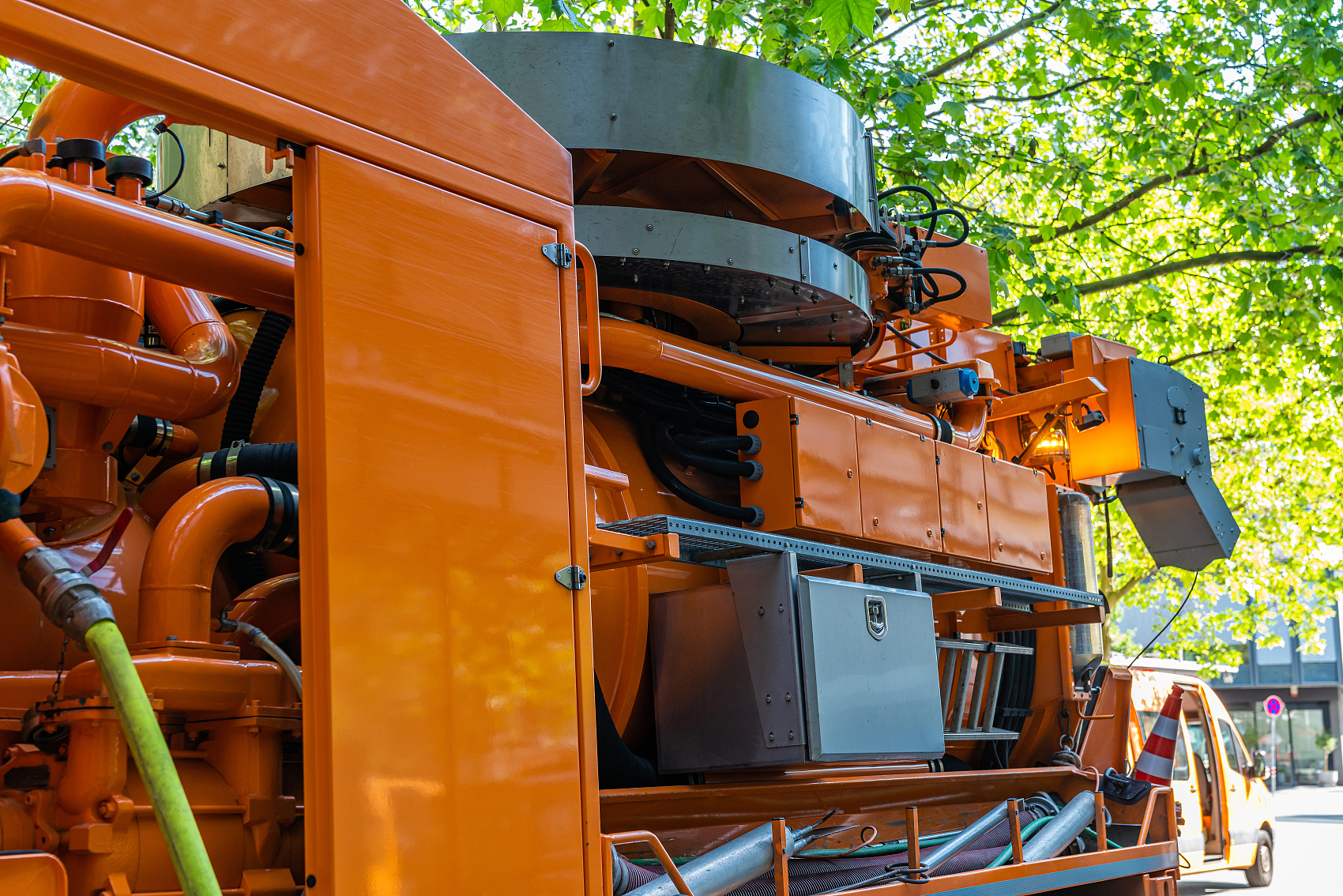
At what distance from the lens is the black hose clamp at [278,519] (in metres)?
3.10

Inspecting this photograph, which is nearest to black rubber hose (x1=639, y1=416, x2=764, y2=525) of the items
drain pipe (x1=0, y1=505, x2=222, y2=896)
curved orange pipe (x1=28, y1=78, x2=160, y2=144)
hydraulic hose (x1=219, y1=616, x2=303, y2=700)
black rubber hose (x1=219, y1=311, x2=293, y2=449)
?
black rubber hose (x1=219, y1=311, x2=293, y2=449)

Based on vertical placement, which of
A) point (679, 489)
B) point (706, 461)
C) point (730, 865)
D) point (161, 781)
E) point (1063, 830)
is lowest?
point (1063, 830)

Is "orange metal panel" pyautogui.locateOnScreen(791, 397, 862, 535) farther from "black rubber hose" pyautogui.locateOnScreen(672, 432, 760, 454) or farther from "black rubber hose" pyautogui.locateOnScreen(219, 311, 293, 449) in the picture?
"black rubber hose" pyautogui.locateOnScreen(219, 311, 293, 449)

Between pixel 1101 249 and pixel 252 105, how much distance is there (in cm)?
1318

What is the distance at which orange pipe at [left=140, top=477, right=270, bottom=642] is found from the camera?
9.45 feet

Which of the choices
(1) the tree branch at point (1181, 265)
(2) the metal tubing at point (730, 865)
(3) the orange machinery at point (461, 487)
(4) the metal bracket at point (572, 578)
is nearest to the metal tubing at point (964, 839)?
(3) the orange machinery at point (461, 487)

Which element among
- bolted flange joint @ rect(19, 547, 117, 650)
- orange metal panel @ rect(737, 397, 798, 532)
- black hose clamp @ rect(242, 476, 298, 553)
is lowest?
bolted flange joint @ rect(19, 547, 117, 650)

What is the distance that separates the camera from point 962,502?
5582 mm

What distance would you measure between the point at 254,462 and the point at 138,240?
71 cm

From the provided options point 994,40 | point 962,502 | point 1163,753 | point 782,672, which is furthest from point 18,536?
point 994,40

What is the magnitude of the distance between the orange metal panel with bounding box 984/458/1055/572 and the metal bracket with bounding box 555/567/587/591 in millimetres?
3199

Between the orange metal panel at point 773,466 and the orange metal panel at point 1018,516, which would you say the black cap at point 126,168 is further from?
the orange metal panel at point 1018,516

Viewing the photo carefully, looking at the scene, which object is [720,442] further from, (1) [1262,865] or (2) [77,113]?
(1) [1262,865]

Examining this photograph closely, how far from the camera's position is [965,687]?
5828mm
